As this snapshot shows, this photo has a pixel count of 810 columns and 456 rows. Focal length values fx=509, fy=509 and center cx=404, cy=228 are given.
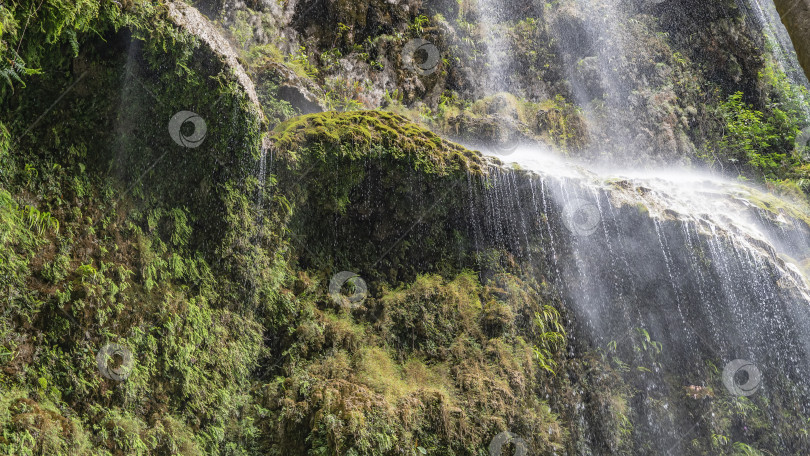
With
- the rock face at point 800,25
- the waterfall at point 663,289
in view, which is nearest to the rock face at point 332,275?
the waterfall at point 663,289

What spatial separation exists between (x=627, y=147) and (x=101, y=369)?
534 inches

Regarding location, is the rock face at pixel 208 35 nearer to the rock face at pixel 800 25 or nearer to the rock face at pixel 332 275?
the rock face at pixel 332 275

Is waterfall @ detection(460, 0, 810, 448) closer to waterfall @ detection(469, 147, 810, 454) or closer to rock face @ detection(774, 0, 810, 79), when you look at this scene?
waterfall @ detection(469, 147, 810, 454)

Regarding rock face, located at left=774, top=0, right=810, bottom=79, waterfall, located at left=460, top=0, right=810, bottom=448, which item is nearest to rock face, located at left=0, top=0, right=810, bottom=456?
waterfall, located at left=460, top=0, right=810, bottom=448

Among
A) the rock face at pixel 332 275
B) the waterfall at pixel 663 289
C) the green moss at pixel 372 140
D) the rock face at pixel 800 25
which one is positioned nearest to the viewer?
the rock face at pixel 800 25

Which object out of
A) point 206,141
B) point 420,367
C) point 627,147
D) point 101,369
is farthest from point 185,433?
point 627,147

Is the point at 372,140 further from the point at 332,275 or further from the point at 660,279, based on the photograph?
the point at 660,279

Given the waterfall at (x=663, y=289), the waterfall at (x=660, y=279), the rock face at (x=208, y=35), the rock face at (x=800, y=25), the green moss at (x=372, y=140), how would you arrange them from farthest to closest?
the waterfall at (x=660, y=279) → the waterfall at (x=663, y=289) → the green moss at (x=372, y=140) → the rock face at (x=208, y=35) → the rock face at (x=800, y=25)

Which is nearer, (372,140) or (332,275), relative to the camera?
(332,275)

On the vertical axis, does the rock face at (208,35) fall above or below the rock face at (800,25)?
above

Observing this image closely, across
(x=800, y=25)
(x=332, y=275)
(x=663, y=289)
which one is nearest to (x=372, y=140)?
(x=332, y=275)

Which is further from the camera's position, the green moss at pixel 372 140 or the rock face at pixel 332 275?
the green moss at pixel 372 140

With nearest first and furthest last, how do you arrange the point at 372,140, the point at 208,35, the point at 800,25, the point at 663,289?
the point at 800,25
the point at 208,35
the point at 372,140
the point at 663,289

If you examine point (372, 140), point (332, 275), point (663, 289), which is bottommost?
point (332, 275)
